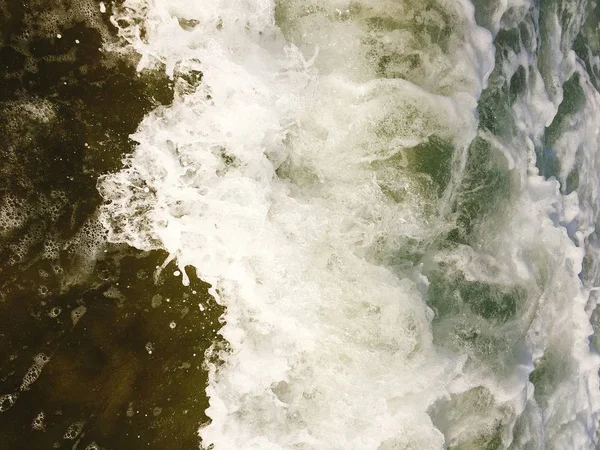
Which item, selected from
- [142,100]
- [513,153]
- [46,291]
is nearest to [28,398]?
[46,291]

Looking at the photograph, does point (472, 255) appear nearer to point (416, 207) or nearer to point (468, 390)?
point (416, 207)

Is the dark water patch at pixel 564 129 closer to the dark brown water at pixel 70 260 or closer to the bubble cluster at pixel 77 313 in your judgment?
the dark brown water at pixel 70 260

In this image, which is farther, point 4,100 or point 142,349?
point 142,349

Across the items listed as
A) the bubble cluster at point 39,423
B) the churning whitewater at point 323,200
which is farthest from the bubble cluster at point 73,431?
the churning whitewater at point 323,200

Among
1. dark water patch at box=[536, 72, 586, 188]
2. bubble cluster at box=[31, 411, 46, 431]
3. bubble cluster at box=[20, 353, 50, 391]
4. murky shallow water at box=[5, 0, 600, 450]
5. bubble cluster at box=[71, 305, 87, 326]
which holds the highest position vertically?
dark water patch at box=[536, 72, 586, 188]

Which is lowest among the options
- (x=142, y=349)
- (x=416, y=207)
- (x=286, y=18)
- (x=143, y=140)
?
(x=142, y=349)

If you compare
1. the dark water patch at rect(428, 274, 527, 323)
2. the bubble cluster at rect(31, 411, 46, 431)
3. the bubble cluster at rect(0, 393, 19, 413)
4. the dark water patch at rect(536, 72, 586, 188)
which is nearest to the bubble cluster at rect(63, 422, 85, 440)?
the bubble cluster at rect(31, 411, 46, 431)

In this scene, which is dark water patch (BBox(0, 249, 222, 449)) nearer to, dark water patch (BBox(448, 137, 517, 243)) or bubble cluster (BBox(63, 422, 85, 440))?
bubble cluster (BBox(63, 422, 85, 440))
